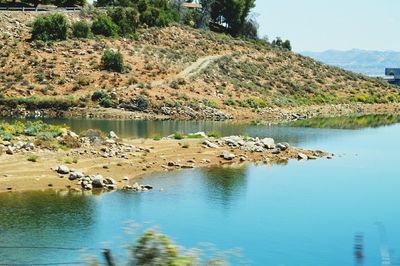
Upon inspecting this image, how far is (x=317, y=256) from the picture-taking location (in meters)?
22.4

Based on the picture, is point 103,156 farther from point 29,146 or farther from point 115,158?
point 29,146

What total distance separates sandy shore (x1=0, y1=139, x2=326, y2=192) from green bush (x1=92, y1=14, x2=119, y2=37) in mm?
47298

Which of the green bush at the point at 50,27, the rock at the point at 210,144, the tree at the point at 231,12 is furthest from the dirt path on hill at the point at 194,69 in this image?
the rock at the point at 210,144

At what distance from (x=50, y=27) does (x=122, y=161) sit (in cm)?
5154

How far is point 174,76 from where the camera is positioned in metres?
81.4

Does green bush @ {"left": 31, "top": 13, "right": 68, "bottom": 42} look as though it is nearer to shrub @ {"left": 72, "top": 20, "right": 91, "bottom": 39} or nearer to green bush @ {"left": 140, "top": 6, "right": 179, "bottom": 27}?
shrub @ {"left": 72, "top": 20, "right": 91, "bottom": 39}

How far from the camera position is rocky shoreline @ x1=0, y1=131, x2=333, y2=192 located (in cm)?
3231

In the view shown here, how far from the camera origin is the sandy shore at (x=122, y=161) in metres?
32.3

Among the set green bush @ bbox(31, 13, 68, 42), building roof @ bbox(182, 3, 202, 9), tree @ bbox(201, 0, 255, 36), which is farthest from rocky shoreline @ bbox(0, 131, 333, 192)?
building roof @ bbox(182, 3, 202, 9)

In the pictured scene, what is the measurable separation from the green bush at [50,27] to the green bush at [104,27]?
19.1 ft

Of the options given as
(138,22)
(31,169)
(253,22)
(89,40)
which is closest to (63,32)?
(89,40)

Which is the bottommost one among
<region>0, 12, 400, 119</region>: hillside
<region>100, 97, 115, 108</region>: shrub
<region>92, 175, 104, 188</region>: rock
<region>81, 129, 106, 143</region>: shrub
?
<region>92, 175, 104, 188</region>: rock

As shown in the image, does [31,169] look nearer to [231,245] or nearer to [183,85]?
[231,245]

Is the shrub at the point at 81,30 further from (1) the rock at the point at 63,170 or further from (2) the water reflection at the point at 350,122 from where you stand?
(1) the rock at the point at 63,170
